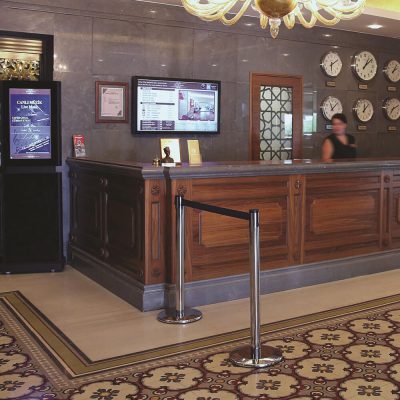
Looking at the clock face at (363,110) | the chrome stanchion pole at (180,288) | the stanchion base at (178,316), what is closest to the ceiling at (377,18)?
the clock face at (363,110)

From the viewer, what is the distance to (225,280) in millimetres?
4871

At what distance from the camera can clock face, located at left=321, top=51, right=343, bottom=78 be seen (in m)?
8.41

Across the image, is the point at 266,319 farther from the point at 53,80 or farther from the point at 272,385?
the point at 53,80

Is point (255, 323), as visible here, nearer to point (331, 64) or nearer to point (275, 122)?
point (275, 122)

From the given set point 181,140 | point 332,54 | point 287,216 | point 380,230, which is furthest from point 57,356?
point 332,54

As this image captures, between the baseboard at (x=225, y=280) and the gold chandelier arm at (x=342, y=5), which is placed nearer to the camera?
the baseboard at (x=225, y=280)

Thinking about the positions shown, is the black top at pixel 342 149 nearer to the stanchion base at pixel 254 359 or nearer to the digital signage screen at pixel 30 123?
the digital signage screen at pixel 30 123

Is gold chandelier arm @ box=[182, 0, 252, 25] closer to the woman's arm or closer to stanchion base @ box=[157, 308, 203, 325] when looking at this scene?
the woman's arm

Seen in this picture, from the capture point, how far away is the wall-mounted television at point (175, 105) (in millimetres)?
6926

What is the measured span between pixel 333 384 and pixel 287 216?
2.19 m

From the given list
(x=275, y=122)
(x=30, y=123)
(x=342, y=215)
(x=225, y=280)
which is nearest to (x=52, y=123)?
(x=30, y=123)

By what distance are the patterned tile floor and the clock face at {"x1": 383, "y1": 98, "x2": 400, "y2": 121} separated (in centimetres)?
567

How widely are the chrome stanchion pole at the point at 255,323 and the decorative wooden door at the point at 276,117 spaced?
4.53 meters

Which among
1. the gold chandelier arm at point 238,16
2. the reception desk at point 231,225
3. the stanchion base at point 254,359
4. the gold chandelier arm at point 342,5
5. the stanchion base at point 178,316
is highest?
the gold chandelier arm at point 342,5
